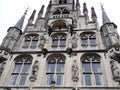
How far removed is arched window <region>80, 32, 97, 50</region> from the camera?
15586 millimetres

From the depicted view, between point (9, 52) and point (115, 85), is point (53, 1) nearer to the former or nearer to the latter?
point (9, 52)

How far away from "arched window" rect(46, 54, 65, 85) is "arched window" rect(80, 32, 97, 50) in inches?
87.3

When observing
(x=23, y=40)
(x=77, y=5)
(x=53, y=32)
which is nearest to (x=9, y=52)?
(x=23, y=40)

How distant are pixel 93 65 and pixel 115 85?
247 cm

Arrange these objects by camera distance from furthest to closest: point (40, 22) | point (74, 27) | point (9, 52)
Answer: point (40, 22) < point (74, 27) < point (9, 52)

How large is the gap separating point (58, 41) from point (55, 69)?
3.46 m

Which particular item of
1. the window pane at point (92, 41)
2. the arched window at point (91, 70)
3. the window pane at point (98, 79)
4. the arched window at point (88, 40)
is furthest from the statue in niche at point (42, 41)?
the window pane at point (98, 79)

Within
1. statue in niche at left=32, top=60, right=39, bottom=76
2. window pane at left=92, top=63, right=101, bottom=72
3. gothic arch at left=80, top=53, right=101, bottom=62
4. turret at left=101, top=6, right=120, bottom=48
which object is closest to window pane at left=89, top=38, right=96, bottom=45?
turret at left=101, top=6, right=120, bottom=48

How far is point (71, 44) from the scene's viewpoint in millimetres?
15562

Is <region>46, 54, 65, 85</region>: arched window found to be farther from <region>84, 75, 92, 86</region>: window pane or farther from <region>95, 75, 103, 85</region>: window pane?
<region>95, 75, 103, 85</region>: window pane

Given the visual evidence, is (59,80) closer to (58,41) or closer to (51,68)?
(51,68)

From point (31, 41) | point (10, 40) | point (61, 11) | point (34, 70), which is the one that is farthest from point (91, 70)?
point (61, 11)

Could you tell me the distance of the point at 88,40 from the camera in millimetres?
16344

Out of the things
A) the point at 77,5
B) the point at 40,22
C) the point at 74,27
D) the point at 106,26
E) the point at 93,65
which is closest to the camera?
the point at 93,65
